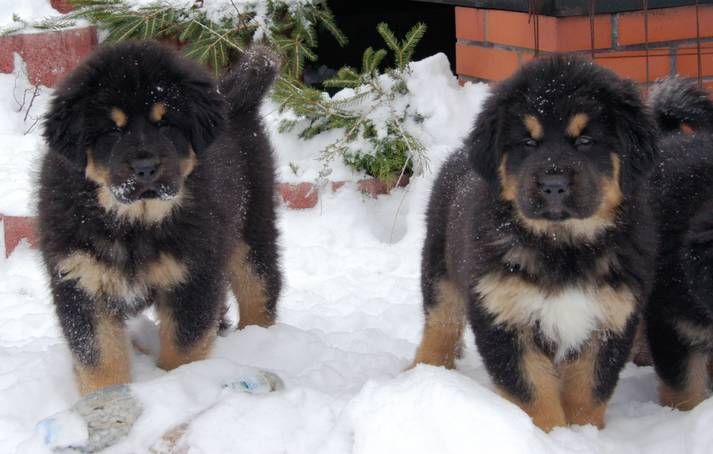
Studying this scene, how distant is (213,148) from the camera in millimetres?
3963

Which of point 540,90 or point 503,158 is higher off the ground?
point 540,90

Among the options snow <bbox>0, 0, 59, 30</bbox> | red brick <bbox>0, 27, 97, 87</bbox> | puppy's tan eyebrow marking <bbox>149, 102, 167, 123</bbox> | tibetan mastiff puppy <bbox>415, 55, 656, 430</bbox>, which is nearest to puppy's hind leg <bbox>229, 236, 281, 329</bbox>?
puppy's tan eyebrow marking <bbox>149, 102, 167, 123</bbox>

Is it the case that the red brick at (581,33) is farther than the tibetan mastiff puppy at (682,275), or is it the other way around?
the red brick at (581,33)

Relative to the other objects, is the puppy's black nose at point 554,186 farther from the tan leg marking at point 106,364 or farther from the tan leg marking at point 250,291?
the tan leg marking at point 250,291

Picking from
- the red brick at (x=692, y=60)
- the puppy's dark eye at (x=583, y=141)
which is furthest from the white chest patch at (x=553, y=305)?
the red brick at (x=692, y=60)

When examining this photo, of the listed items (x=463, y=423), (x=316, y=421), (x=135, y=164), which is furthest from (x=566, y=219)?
(x=135, y=164)

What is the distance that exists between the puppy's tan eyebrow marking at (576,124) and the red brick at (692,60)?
2.66 metres

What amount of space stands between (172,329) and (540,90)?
1632 millimetres

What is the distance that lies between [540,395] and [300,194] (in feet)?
10.5

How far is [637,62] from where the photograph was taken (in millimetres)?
5578

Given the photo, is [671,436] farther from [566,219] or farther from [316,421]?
[316,421]

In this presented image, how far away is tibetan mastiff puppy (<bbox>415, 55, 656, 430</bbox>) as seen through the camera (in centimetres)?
322

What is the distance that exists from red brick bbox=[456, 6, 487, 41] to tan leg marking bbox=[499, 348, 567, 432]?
11.0 feet

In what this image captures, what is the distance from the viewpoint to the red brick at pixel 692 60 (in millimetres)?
5578
